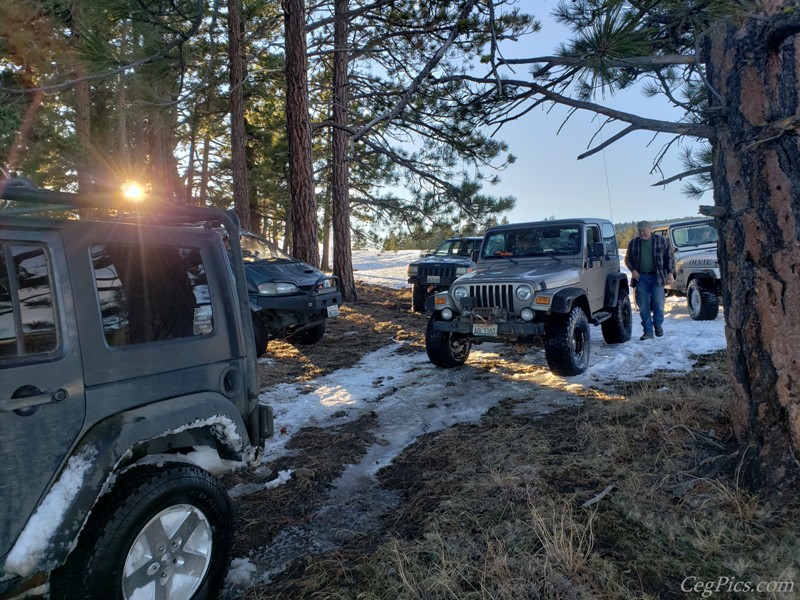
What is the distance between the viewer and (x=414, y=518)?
287cm

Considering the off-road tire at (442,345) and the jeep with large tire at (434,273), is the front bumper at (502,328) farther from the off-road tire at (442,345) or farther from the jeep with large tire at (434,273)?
the jeep with large tire at (434,273)

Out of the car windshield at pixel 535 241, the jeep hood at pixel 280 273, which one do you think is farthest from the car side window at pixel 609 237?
the jeep hood at pixel 280 273

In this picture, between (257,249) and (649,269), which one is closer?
(649,269)

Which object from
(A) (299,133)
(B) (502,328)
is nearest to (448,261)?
(A) (299,133)

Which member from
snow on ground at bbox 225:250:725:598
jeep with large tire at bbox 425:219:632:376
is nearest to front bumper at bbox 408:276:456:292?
snow on ground at bbox 225:250:725:598

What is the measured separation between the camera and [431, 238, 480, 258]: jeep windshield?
1253 centimetres

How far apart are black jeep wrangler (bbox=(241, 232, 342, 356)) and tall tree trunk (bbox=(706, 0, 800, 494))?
533 cm

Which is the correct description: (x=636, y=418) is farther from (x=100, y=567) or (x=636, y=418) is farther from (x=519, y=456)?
(x=100, y=567)

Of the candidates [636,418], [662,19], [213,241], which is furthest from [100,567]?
[662,19]

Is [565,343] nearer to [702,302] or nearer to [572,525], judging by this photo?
[572,525]

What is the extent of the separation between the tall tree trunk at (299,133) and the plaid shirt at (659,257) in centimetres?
563

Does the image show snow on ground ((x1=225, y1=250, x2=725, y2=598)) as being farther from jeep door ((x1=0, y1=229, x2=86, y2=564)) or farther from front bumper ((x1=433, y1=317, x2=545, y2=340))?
jeep door ((x1=0, y1=229, x2=86, y2=564))

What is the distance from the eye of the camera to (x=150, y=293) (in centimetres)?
231

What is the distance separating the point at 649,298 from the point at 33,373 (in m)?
7.75
